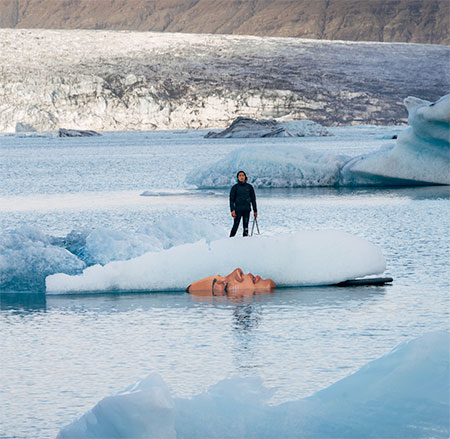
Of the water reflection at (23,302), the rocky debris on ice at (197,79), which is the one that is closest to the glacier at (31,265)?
the water reflection at (23,302)

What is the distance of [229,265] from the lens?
712 cm

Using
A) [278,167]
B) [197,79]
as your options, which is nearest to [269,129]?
[197,79]

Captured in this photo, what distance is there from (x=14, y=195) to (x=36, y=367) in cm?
1289

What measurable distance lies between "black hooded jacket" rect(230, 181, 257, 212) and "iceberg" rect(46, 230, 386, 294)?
4.91 feet

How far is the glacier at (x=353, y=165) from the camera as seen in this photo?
53.6 ft

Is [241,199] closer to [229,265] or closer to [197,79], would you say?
[229,265]

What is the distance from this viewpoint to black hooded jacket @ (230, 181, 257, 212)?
338 inches

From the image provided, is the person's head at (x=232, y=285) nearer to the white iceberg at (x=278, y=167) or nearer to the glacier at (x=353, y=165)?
the glacier at (x=353, y=165)

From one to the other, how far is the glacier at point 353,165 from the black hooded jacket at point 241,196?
7.93 meters

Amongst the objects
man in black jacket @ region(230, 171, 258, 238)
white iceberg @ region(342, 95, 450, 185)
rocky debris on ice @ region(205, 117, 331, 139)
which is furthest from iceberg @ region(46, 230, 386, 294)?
rocky debris on ice @ region(205, 117, 331, 139)

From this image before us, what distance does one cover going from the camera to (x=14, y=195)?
17.4 metres

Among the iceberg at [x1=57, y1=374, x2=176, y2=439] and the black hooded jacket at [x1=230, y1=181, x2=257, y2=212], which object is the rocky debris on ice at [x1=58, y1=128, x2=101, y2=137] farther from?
the iceberg at [x1=57, y1=374, x2=176, y2=439]

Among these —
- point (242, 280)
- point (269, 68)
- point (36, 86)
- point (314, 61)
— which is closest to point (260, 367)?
point (242, 280)

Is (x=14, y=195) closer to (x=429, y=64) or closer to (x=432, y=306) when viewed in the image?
(x=432, y=306)
